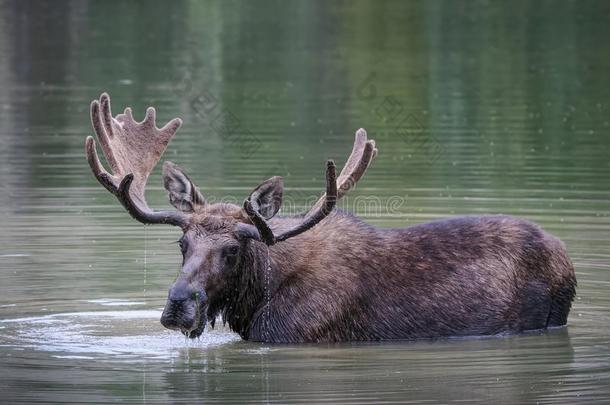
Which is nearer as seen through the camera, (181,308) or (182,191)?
(181,308)

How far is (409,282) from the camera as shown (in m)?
13.2

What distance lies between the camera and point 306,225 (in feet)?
42.0

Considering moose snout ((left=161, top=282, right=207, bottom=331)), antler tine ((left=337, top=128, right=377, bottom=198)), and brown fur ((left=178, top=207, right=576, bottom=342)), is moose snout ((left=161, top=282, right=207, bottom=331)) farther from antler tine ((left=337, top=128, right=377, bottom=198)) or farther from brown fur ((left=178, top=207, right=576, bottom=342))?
antler tine ((left=337, top=128, right=377, bottom=198))

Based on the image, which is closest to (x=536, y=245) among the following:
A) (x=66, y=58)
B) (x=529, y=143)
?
(x=529, y=143)

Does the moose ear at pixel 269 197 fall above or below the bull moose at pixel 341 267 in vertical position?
above

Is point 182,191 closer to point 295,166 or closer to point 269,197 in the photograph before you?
point 269,197

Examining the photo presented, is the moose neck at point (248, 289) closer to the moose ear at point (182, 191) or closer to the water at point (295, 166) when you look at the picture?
the water at point (295, 166)

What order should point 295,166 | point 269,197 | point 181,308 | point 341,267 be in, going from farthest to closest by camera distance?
point 295,166 < point 341,267 < point 269,197 < point 181,308

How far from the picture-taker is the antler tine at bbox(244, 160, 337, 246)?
40.5 feet

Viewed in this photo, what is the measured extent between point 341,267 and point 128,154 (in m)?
2.02

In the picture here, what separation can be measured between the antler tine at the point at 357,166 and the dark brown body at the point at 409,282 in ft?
1.43

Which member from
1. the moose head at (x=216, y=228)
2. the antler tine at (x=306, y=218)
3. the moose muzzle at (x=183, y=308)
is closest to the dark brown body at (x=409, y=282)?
the moose head at (x=216, y=228)

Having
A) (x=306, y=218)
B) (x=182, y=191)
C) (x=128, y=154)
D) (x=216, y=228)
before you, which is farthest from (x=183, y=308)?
(x=128, y=154)

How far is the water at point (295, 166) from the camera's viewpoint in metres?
11.8
